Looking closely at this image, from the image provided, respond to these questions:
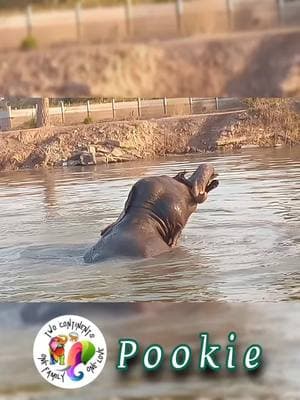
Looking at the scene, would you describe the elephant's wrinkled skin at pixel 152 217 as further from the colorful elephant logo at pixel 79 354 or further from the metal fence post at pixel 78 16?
the metal fence post at pixel 78 16

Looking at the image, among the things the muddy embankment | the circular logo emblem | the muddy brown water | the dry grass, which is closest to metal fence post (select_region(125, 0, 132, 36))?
the circular logo emblem

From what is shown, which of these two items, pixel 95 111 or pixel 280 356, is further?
pixel 95 111

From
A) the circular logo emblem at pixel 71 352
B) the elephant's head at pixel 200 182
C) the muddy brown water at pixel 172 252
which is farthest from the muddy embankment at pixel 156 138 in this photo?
the circular logo emblem at pixel 71 352

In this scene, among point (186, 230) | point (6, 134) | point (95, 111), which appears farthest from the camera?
point (95, 111)

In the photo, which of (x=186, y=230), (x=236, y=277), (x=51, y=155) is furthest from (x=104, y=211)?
(x=51, y=155)

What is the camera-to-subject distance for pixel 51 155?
14.0 metres

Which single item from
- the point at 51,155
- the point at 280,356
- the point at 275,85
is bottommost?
the point at 51,155

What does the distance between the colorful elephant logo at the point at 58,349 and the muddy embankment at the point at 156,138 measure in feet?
39.0

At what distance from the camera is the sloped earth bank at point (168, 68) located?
0.75 meters

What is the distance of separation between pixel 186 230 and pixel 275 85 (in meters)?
4.37

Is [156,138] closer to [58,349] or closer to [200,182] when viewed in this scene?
[200,182]

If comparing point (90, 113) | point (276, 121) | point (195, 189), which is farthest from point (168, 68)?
point (90, 113)

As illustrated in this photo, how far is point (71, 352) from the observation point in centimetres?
152

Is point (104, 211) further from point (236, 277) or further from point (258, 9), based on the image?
point (258, 9)
